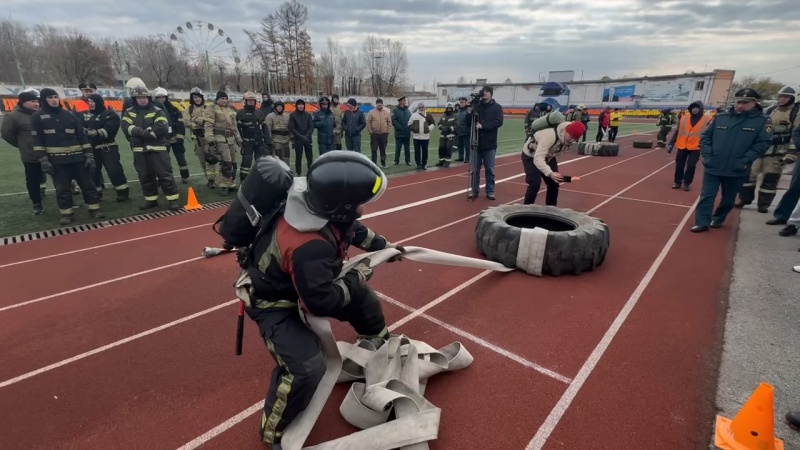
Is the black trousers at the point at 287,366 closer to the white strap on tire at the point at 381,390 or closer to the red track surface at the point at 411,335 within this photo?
the white strap on tire at the point at 381,390

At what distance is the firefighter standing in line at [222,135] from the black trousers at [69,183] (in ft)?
7.63

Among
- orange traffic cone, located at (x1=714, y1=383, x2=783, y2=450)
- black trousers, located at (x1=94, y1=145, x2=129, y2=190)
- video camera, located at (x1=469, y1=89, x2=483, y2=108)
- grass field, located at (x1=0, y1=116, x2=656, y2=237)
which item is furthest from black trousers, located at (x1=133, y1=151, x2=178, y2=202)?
orange traffic cone, located at (x1=714, y1=383, x2=783, y2=450)

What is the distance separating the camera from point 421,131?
1172 cm

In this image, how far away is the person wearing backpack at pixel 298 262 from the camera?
210cm

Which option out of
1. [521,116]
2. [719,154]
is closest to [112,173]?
[719,154]

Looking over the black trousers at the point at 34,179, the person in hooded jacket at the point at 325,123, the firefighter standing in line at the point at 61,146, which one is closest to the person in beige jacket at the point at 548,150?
the person in hooded jacket at the point at 325,123

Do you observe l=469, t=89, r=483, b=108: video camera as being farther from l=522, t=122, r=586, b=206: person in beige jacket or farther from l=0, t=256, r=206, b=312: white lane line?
l=0, t=256, r=206, b=312: white lane line

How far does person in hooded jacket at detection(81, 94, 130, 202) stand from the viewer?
7.35m

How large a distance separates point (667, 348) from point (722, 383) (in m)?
0.47

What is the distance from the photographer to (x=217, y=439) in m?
2.40

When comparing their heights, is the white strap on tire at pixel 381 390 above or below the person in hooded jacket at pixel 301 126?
below

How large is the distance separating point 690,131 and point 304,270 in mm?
9789

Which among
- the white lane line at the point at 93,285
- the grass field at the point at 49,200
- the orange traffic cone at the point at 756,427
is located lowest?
the white lane line at the point at 93,285

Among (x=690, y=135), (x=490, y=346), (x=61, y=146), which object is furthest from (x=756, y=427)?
(x=61, y=146)
